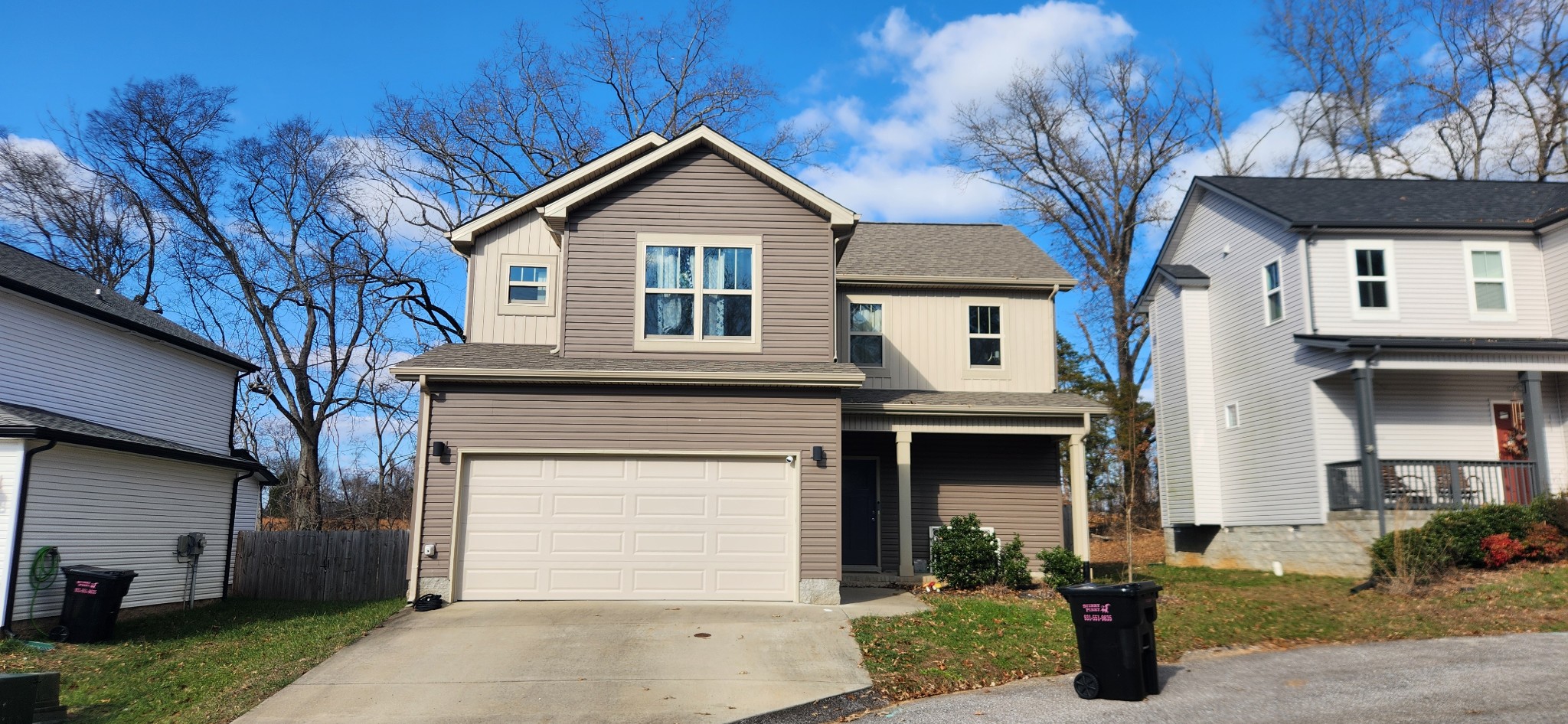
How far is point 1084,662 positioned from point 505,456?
312 inches

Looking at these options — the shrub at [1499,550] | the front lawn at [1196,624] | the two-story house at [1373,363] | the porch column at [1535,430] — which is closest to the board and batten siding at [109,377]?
the front lawn at [1196,624]

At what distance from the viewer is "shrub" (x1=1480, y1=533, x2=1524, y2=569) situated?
1349cm

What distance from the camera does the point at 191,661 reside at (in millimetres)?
10594

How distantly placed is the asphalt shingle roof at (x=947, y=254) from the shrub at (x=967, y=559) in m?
5.04

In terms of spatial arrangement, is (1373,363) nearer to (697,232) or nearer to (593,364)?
(697,232)

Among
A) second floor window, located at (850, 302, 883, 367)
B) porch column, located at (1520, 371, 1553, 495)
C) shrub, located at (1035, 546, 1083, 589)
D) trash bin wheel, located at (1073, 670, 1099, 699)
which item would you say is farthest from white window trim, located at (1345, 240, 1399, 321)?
trash bin wheel, located at (1073, 670, 1099, 699)

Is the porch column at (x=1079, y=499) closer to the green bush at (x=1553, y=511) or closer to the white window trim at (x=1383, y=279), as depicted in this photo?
the white window trim at (x=1383, y=279)

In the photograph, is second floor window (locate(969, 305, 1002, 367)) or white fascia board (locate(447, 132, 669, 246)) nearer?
white fascia board (locate(447, 132, 669, 246))

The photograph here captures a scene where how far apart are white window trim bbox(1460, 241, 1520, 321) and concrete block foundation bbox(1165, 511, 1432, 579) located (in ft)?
15.5

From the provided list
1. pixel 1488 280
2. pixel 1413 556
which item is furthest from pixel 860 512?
pixel 1488 280

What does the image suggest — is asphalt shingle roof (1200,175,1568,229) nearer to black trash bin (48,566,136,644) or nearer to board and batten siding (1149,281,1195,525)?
board and batten siding (1149,281,1195,525)

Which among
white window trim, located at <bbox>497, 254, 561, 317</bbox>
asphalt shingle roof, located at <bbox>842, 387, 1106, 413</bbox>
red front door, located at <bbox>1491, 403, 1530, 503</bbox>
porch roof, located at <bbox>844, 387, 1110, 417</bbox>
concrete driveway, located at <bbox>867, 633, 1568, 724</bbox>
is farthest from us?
red front door, located at <bbox>1491, 403, 1530, 503</bbox>

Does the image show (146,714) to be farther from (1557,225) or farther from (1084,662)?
(1557,225)

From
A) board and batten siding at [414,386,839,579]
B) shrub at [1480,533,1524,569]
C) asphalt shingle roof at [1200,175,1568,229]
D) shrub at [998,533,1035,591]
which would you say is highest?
asphalt shingle roof at [1200,175,1568,229]
